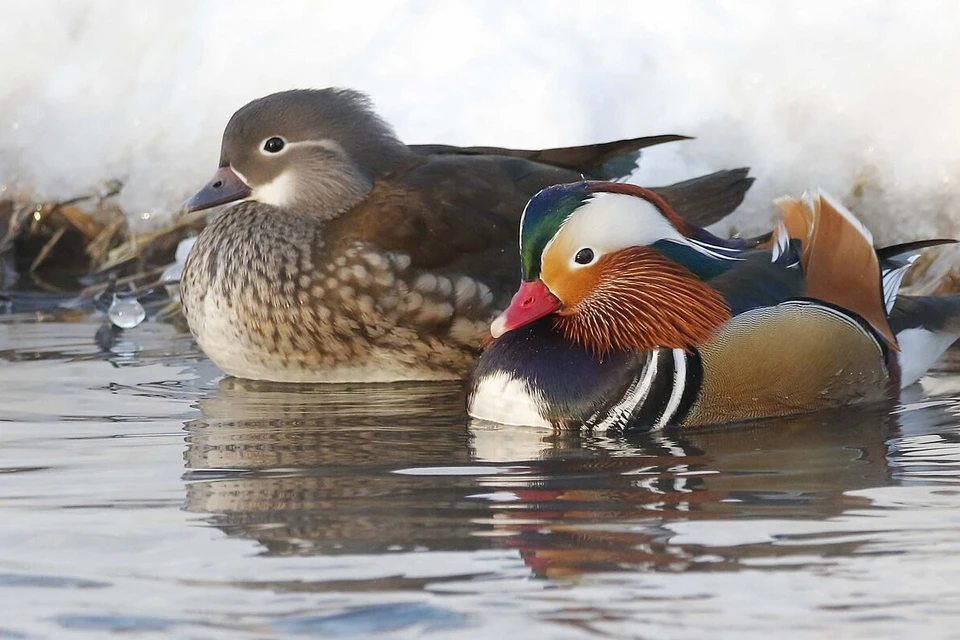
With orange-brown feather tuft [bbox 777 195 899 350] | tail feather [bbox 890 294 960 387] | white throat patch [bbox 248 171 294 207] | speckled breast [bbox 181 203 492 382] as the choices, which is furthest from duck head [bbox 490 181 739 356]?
white throat patch [bbox 248 171 294 207]

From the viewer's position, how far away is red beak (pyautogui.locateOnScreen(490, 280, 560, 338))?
4.69 m

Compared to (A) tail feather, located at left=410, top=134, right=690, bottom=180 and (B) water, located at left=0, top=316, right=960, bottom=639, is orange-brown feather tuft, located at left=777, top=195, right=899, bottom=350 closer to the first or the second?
(B) water, located at left=0, top=316, right=960, bottom=639

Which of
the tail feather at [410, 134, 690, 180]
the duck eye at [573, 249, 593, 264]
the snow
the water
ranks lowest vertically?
the water

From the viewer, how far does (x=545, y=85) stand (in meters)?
7.35

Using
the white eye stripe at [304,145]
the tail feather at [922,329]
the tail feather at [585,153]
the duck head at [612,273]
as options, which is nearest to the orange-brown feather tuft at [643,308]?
the duck head at [612,273]

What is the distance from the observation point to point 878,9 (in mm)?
7184

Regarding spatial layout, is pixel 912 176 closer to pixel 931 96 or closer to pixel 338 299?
pixel 931 96

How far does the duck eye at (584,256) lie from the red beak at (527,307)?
0.12 meters

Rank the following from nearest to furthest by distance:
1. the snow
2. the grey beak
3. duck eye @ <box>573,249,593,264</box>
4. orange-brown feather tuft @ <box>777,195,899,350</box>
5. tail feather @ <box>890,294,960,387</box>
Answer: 1. duck eye @ <box>573,249,593,264</box>
2. orange-brown feather tuft @ <box>777,195,899,350</box>
3. tail feather @ <box>890,294,960,387</box>
4. the grey beak
5. the snow

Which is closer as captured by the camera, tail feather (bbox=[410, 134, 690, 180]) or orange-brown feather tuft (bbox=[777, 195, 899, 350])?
orange-brown feather tuft (bbox=[777, 195, 899, 350])

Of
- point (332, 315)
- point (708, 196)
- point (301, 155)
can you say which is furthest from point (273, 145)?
point (708, 196)

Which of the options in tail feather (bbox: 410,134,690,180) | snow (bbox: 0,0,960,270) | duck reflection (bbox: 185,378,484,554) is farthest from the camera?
snow (bbox: 0,0,960,270)

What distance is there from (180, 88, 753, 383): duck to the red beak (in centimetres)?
105

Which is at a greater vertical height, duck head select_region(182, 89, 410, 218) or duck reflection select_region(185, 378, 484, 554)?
duck head select_region(182, 89, 410, 218)
